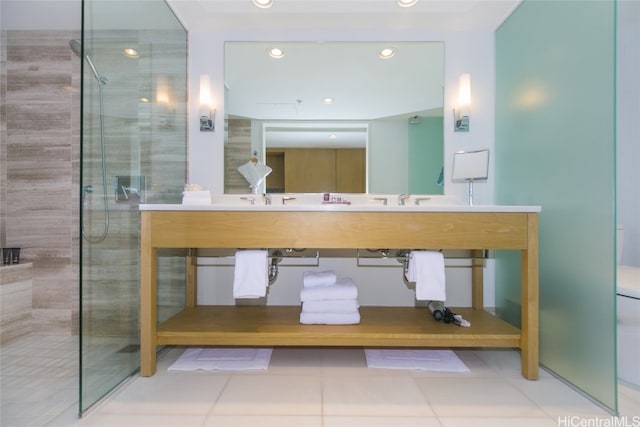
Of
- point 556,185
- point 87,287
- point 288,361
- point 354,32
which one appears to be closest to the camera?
point 87,287

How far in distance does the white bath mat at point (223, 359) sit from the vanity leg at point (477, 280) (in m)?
1.29

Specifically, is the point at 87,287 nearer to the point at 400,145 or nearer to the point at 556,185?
the point at 400,145

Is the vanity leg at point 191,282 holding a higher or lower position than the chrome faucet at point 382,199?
lower

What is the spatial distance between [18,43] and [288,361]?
109 inches

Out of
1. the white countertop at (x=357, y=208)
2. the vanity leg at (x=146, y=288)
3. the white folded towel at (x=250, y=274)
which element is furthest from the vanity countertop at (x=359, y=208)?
the white folded towel at (x=250, y=274)

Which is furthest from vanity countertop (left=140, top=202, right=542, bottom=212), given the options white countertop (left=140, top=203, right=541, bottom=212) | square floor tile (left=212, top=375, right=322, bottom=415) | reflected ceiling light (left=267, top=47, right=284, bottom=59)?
reflected ceiling light (left=267, top=47, right=284, bottom=59)

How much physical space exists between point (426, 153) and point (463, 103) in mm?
383

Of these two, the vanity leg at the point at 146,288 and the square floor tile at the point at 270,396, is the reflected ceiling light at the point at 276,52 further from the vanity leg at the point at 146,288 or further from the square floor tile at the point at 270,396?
the square floor tile at the point at 270,396

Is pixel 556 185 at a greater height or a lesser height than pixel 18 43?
lesser

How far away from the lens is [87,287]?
4.12 ft

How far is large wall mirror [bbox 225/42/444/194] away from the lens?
6.70ft

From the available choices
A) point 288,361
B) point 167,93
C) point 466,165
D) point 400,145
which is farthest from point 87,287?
point 466,165

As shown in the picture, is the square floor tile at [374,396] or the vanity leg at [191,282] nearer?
the square floor tile at [374,396]

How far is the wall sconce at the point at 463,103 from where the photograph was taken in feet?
6.56
